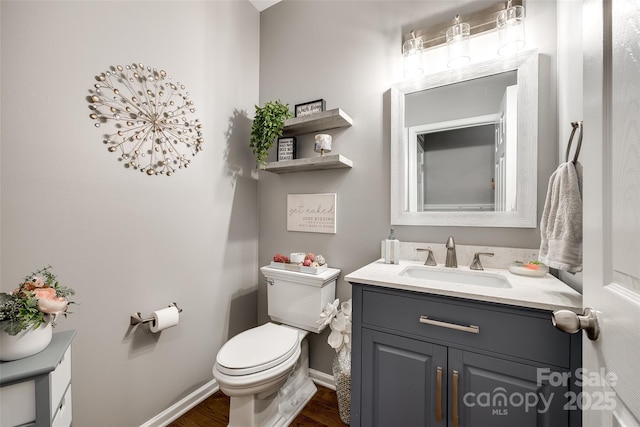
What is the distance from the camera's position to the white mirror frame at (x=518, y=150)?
4.29 feet

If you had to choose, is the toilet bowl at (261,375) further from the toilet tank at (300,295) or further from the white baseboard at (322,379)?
the white baseboard at (322,379)

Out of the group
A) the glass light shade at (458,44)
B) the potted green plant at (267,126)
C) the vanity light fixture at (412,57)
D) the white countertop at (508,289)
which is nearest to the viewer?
the white countertop at (508,289)

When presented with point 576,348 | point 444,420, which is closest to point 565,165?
point 576,348

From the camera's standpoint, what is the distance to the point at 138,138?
1363mm

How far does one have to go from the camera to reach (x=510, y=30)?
4.44ft

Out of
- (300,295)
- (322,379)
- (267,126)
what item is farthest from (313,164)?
(322,379)

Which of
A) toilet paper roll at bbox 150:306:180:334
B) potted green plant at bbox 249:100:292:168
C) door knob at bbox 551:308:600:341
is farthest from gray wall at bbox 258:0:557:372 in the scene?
door knob at bbox 551:308:600:341

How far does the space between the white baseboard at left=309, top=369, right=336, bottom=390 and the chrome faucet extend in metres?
1.17

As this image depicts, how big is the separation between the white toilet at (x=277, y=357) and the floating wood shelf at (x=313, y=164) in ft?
2.35

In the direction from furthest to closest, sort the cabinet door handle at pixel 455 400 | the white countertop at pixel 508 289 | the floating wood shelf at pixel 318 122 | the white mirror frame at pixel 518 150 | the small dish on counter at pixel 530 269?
the floating wood shelf at pixel 318 122 < the white mirror frame at pixel 518 150 < the small dish on counter at pixel 530 269 < the cabinet door handle at pixel 455 400 < the white countertop at pixel 508 289

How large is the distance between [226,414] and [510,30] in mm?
2698

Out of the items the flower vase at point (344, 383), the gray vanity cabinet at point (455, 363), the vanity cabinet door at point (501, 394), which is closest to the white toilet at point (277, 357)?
the flower vase at point (344, 383)

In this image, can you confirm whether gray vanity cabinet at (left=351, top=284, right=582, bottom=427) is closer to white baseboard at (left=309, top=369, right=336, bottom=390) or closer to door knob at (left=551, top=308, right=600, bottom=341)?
door knob at (left=551, top=308, right=600, bottom=341)

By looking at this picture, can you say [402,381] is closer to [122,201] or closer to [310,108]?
[122,201]
